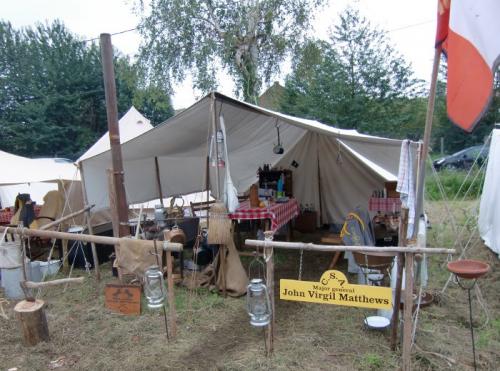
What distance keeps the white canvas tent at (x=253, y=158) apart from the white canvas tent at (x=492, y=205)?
127 centimetres

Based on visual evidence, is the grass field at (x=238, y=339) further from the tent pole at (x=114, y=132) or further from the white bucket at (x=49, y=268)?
the tent pole at (x=114, y=132)

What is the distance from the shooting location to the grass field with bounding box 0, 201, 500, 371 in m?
2.69

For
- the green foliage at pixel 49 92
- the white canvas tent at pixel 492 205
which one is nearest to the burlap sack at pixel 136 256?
the white canvas tent at pixel 492 205

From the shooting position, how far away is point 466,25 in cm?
162

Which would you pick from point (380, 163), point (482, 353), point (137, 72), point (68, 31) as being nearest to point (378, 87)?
point (137, 72)

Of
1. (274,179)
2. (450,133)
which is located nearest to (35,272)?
(274,179)

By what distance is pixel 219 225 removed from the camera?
12.3 ft

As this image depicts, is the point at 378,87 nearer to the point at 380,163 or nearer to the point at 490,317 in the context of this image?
the point at 380,163

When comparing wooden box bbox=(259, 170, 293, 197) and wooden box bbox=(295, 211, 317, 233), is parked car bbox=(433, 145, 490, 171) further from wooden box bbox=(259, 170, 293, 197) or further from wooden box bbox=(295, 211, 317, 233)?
wooden box bbox=(259, 170, 293, 197)

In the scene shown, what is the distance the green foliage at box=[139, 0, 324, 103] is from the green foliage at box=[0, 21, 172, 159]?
5.10 metres

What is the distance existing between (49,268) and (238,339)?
121 inches

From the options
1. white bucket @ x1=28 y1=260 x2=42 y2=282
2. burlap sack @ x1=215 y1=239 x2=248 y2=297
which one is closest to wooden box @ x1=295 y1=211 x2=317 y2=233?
burlap sack @ x1=215 y1=239 x2=248 y2=297

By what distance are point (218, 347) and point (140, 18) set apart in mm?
10670

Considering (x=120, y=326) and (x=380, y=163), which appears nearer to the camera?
(x=120, y=326)
